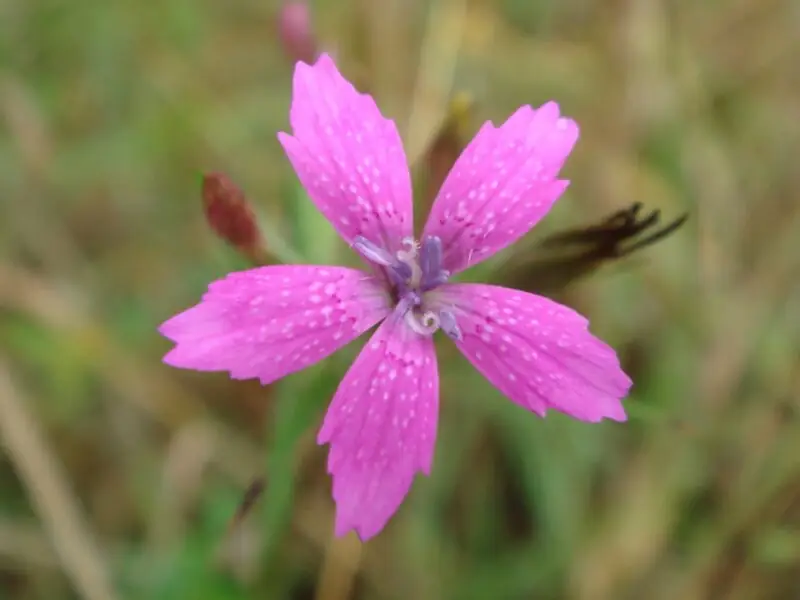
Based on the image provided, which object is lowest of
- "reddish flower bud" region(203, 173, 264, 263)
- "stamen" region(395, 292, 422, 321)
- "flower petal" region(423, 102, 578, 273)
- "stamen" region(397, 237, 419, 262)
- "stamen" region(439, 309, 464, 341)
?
"stamen" region(439, 309, 464, 341)

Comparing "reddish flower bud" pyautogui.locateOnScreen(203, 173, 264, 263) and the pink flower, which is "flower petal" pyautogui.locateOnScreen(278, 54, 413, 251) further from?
"reddish flower bud" pyautogui.locateOnScreen(203, 173, 264, 263)

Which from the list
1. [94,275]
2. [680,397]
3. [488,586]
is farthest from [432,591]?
[94,275]

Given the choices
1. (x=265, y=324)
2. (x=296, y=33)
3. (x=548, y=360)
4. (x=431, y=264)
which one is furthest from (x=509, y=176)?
(x=296, y=33)

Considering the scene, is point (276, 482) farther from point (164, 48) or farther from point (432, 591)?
point (164, 48)

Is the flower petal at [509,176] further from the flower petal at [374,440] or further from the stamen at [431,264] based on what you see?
the flower petal at [374,440]

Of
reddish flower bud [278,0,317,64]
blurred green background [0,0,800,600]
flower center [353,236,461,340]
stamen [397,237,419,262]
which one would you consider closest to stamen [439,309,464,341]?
flower center [353,236,461,340]

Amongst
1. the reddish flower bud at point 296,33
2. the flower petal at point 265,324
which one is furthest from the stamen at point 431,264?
the reddish flower bud at point 296,33

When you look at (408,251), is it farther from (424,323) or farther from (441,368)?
(441,368)
